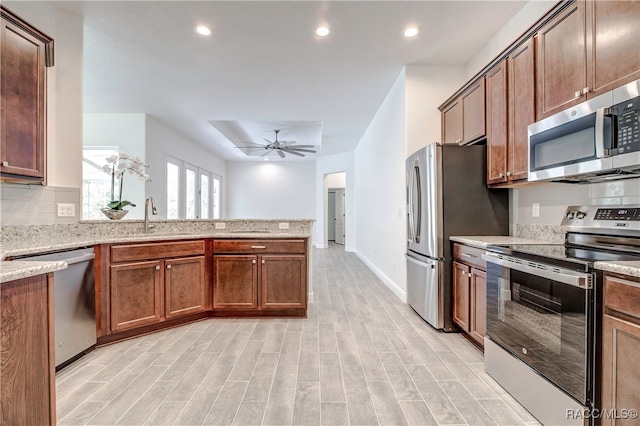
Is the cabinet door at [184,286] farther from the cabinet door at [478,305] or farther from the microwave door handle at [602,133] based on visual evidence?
the microwave door handle at [602,133]

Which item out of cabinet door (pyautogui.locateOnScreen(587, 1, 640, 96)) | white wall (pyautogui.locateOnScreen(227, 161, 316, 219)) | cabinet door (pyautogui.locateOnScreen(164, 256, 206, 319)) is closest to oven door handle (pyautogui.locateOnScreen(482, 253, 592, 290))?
cabinet door (pyautogui.locateOnScreen(587, 1, 640, 96))

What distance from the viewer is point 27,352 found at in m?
1.23

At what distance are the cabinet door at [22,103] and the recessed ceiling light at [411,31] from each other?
3.12 m

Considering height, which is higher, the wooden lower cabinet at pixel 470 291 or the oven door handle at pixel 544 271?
the oven door handle at pixel 544 271

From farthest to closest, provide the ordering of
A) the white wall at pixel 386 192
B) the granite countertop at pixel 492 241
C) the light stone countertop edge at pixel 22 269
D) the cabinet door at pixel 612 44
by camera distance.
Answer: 1. the white wall at pixel 386 192
2. the granite countertop at pixel 492 241
3. the cabinet door at pixel 612 44
4. the light stone countertop edge at pixel 22 269

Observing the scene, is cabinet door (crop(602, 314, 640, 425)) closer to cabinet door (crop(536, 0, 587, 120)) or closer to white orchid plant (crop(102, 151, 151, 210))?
cabinet door (crop(536, 0, 587, 120))

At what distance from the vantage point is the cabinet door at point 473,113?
2818 millimetres

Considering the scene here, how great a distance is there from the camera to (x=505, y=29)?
9.71 feet

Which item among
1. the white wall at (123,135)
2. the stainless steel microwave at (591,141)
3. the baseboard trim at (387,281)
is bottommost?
the baseboard trim at (387,281)

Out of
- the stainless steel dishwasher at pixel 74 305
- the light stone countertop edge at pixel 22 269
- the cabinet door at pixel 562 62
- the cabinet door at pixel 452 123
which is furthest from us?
the cabinet door at pixel 452 123

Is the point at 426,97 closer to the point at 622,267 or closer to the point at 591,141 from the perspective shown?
the point at 591,141

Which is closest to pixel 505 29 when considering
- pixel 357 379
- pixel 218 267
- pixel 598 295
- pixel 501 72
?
pixel 501 72

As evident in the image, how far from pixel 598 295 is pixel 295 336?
7.20ft

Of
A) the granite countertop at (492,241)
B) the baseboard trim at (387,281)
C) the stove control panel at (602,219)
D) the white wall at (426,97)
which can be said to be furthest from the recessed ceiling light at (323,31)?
the baseboard trim at (387,281)
